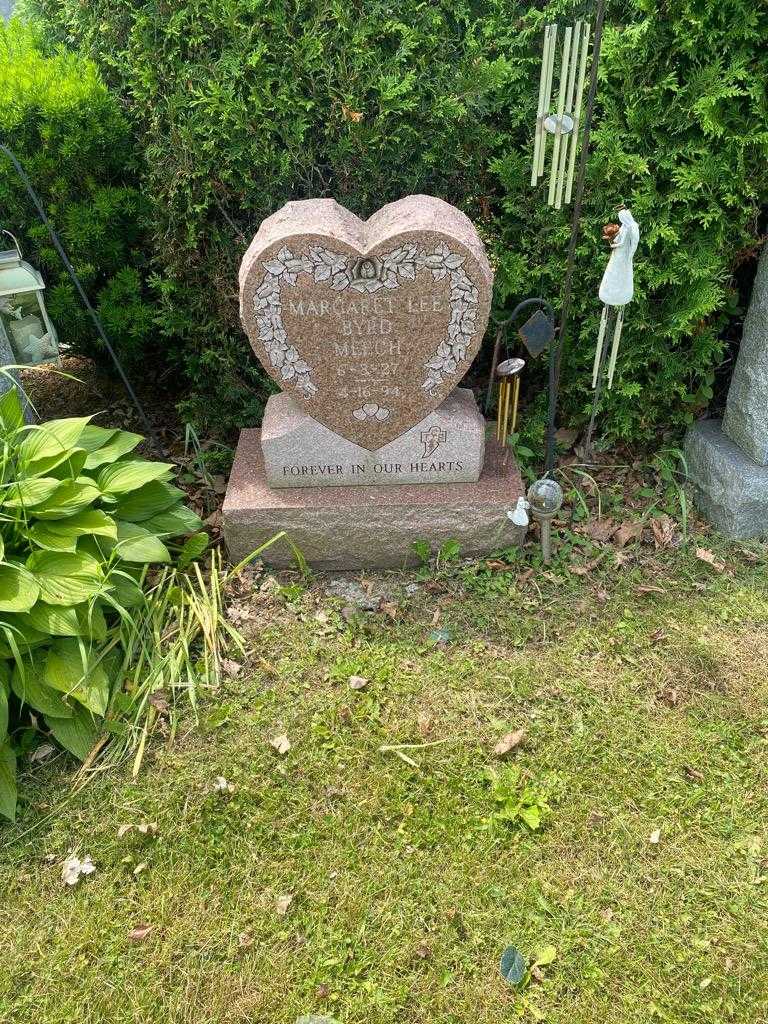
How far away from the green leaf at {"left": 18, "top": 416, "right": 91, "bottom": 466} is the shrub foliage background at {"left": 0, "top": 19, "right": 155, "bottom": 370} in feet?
3.21

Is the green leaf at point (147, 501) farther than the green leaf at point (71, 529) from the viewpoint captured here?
Yes

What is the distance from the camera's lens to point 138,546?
3482 mm

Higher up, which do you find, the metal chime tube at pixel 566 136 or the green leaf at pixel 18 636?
the metal chime tube at pixel 566 136

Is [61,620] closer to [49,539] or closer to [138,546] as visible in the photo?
[49,539]

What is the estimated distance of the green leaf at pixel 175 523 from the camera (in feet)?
12.3

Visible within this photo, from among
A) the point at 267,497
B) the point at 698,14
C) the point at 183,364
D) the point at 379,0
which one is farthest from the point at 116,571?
the point at 698,14

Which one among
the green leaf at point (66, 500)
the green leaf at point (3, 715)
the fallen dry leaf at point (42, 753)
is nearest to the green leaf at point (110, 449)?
the green leaf at point (66, 500)

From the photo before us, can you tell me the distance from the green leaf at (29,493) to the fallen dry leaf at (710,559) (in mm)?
2909

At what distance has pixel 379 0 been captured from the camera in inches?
141

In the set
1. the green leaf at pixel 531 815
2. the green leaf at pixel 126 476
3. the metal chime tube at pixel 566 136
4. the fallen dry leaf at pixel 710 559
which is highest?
the metal chime tube at pixel 566 136

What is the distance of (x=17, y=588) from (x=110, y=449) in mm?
889

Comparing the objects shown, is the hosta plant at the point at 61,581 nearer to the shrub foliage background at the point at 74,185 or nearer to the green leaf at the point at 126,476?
the green leaf at the point at 126,476

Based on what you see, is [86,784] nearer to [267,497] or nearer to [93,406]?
[267,497]

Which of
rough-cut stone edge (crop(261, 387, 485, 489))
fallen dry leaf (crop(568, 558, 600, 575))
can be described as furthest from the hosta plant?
fallen dry leaf (crop(568, 558, 600, 575))
